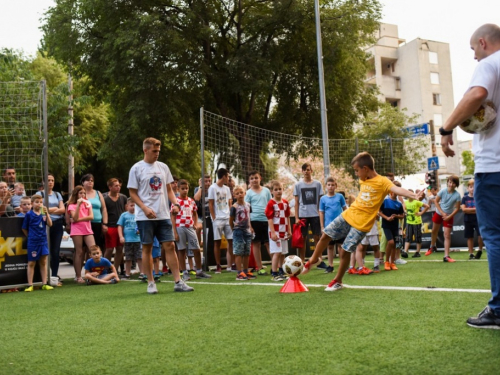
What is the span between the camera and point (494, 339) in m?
3.45

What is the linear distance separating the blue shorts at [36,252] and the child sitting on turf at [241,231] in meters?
3.23

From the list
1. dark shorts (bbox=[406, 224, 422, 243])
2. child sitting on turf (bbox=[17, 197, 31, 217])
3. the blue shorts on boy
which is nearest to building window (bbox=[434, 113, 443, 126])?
dark shorts (bbox=[406, 224, 422, 243])

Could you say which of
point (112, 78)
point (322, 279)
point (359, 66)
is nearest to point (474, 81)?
point (322, 279)

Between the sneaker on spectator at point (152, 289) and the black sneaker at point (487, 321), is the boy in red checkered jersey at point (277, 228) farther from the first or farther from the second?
the black sneaker at point (487, 321)

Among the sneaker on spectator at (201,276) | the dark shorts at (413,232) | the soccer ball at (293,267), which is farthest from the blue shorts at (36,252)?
the dark shorts at (413,232)

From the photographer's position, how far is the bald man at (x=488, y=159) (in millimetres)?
3715

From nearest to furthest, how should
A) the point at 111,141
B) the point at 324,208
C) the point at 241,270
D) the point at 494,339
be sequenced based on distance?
1. the point at 494,339
2. the point at 241,270
3. the point at 324,208
4. the point at 111,141

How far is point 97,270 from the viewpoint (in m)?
9.46

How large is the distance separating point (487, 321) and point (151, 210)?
4.56 metres

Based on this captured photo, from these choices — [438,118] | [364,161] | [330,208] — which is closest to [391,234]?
[330,208]

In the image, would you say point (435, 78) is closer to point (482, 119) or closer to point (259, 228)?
point (259, 228)

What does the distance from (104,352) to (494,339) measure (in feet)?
8.41

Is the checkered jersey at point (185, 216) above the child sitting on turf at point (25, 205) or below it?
below

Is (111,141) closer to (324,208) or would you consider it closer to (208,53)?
(208,53)
